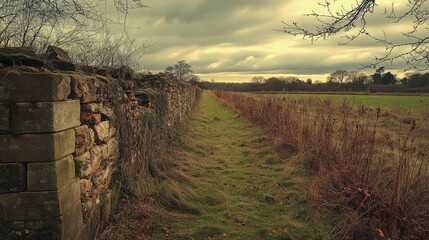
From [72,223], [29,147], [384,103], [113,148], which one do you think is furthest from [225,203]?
[384,103]

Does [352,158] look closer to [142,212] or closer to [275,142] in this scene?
[142,212]

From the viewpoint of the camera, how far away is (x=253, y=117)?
14180 mm

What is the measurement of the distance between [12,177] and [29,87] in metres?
0.72

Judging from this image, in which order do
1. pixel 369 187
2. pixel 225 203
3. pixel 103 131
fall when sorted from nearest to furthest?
pixel 103 131, pixel 369 187, pixel 225 203

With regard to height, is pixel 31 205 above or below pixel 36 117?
below

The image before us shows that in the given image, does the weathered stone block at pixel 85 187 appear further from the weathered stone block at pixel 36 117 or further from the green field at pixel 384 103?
the green field at pixel 384 103

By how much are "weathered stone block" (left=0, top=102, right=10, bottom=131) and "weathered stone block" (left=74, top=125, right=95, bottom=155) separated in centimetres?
68

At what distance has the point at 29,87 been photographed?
2.64m

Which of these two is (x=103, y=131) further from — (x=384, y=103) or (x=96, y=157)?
(x=384, y=103)

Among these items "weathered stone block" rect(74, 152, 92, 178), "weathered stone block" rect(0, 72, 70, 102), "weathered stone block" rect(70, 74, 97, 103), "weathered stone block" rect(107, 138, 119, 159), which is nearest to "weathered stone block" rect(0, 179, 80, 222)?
"weathered stone block" rect(74, 152, 92, 178)

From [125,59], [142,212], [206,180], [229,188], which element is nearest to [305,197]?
[229,188]

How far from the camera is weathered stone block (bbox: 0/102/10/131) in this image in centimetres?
259

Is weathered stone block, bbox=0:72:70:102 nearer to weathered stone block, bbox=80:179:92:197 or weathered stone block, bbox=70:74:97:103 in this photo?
weathered stone block, bbox=70:74:97:103

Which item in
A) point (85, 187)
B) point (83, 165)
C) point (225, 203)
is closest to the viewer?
point (83, 165)
